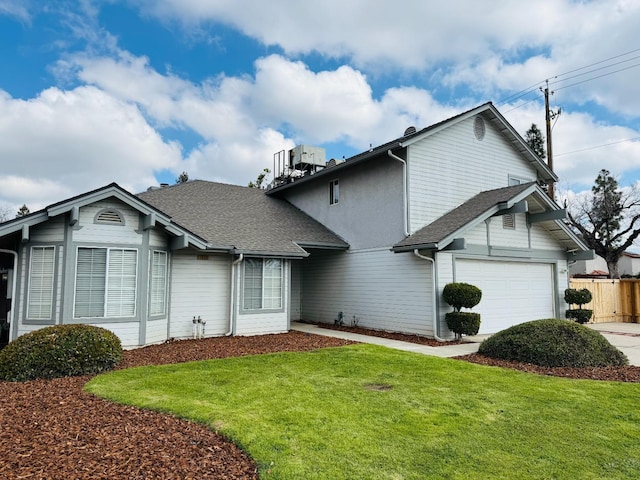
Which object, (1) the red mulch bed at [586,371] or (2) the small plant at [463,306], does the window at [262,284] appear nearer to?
(2) the small plant at [463,306]

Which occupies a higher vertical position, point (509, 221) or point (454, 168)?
point (454, 168)

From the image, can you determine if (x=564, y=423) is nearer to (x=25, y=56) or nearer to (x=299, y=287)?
(x=299, y=287)

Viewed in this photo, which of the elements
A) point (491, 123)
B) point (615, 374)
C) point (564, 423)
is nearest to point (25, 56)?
point (491, 123)

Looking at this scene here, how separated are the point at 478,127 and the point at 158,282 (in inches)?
474

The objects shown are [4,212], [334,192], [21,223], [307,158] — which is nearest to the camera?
[21,223]

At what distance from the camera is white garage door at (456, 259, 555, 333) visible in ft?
44.9

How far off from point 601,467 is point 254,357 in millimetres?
6768

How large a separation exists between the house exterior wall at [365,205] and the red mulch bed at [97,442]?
9.99 m

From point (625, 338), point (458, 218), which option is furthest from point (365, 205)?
point (625, 338)

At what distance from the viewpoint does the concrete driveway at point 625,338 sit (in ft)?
33.9

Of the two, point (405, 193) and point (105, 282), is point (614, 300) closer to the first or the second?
point (405, 193)

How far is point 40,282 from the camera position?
9.98 meters

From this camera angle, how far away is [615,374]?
7.93 m

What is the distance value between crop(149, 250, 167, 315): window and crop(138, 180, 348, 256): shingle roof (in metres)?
1.52
